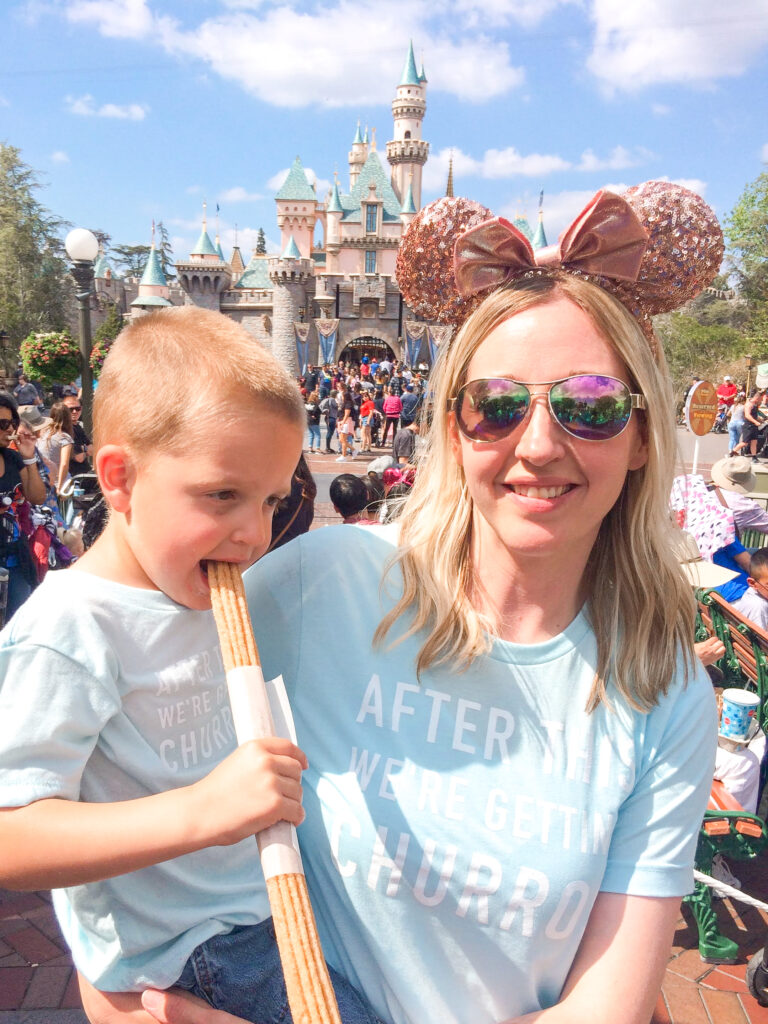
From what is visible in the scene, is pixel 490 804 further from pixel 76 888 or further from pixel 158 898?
pixel 76 888

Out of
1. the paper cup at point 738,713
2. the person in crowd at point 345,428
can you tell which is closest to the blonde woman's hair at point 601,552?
the paper cup at point 738,713

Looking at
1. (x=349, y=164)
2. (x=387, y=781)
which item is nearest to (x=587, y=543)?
(x=387, y=781)

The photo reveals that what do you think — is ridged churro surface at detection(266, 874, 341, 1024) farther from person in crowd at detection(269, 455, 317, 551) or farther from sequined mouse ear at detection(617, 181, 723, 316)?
person in crowd at detection(269, 455, 317, 551)

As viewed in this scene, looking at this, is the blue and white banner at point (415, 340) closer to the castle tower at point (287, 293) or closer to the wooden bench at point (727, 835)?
the castle tower at point (287, 293)

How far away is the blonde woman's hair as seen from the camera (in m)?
1.17

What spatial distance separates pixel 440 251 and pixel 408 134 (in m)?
59.4

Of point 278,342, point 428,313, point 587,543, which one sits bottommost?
point 587,543

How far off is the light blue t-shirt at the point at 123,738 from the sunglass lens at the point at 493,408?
571 mm

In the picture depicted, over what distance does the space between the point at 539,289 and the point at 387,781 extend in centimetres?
81

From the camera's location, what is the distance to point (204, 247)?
4534 cm

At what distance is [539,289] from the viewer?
1.18 m

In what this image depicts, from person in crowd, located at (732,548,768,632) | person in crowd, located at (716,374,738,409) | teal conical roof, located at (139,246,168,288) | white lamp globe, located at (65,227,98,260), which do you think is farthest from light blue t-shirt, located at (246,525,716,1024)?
teal conical roof, located at (139,246,168,288)

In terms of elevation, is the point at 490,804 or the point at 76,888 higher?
the point at 490,804

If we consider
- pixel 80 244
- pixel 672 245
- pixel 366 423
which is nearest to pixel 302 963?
pixel 672 245
